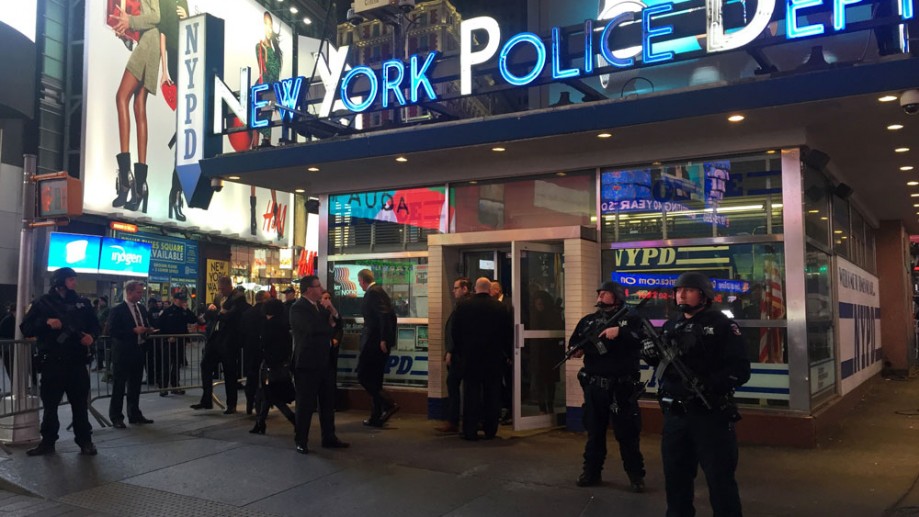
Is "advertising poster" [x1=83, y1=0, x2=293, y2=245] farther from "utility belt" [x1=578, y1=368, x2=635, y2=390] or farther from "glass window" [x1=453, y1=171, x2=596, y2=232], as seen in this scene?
"utility belt" [x1=578, y1=368, x2=635, y2=390]

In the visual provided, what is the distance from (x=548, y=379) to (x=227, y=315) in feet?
16.6

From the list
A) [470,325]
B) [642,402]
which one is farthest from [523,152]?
[642,402]

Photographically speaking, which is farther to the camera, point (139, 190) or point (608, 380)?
point (139, 190)

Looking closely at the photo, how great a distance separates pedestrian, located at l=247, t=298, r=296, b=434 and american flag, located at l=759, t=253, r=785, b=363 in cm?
565

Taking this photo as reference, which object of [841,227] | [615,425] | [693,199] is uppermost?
[693,199]

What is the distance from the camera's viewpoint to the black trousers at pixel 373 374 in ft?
29.5

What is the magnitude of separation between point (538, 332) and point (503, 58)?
3.48 meters

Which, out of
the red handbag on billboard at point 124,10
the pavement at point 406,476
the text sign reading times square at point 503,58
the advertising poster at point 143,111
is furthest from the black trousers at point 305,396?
the red handbag on billboard at point 124,10

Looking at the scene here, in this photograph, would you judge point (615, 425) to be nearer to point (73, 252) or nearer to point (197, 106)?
point (197, 106)

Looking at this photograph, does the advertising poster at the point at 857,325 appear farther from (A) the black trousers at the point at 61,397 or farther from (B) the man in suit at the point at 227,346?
(A) the black trousers at the point at 61,397

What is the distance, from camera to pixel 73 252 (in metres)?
22.8

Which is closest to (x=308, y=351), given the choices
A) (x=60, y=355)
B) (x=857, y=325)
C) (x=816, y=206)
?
(x=60, y=355)

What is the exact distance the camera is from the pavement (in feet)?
18.5

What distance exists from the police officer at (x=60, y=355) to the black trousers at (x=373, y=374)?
10.4ft
